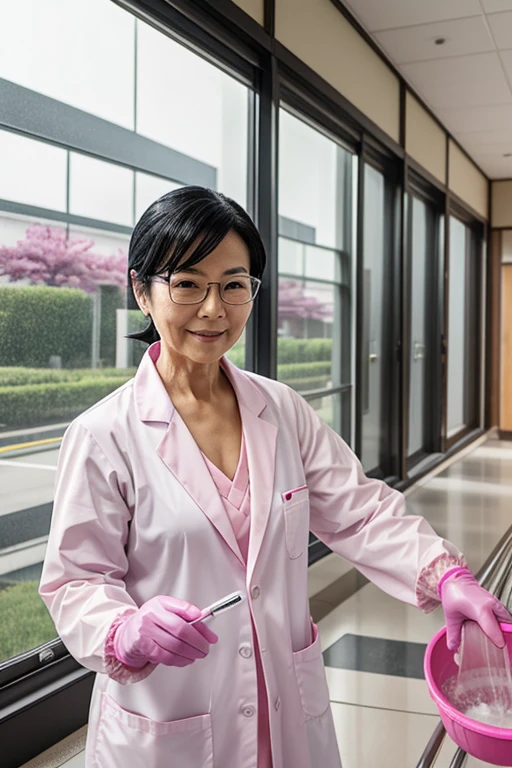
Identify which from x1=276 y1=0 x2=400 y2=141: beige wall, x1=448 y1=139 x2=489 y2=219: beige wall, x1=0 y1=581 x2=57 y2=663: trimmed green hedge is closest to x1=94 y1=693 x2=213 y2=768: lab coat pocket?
x1=0 y1=581 x2=57 y2=663: trimmed green hedge

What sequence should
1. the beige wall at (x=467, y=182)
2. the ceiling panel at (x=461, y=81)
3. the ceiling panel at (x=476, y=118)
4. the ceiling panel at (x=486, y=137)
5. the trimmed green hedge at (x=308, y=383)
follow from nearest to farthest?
the trimmed green hedge at (x=308, y=383) → the ceiling panel at (x=461, y=81) → the ceiling panel at (x=476, y=118) → the ceiling panel at (x=486, y=137) → the beige wall at (x=467, y=182)

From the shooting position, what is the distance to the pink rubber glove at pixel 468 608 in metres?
1.14

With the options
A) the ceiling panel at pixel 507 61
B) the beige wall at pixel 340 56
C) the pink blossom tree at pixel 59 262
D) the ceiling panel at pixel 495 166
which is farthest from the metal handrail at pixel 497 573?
the ceiling panel at pixel 495 166

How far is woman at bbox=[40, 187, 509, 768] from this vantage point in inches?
47.2

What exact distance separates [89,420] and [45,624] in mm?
1431

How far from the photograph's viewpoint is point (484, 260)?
31.1 ft

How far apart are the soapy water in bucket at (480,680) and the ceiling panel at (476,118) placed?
20.3 feet

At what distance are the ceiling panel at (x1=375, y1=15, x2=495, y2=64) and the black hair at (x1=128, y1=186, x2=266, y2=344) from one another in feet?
13.2

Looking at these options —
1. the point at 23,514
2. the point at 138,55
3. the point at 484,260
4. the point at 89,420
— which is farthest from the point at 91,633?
the point at 484,260

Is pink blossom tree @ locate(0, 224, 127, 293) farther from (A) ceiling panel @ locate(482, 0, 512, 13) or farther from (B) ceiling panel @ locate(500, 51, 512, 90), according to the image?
(B) ceiling panel @ locate(500, 51, 512, 90)

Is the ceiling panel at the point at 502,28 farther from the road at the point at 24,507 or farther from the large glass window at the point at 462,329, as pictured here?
the road at the point at 24,507

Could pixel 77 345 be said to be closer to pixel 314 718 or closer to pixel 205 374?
pixel 205 374

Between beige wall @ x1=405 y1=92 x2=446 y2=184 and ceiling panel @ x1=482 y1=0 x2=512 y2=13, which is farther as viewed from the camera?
beige wall @ x1=405 y1=92 x2=446 y2=184

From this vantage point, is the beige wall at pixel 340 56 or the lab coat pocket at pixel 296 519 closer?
the lab coat pocket at pixel 296 519
